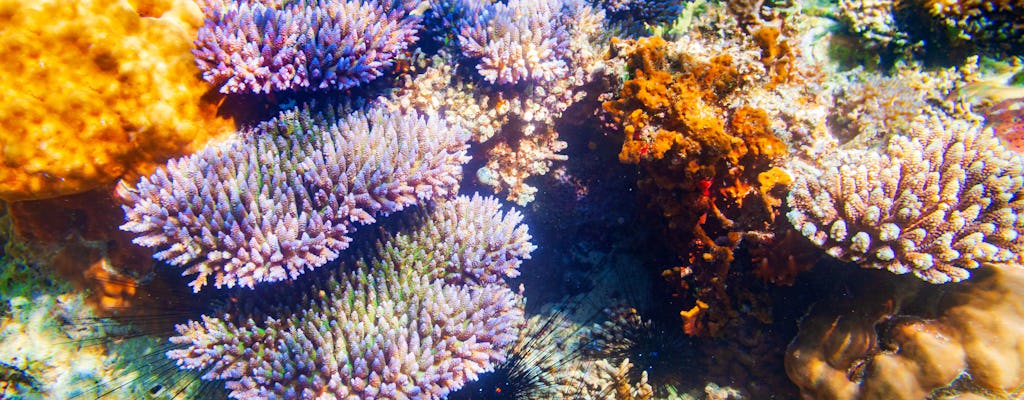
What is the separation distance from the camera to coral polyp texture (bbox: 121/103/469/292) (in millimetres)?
2938

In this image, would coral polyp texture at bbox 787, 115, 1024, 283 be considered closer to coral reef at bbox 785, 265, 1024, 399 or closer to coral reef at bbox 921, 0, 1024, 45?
coral reef at bbox 785, 265, 1024, 399

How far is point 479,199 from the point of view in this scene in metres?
3.93

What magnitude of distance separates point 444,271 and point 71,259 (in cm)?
307

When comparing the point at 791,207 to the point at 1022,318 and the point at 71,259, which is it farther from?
the point at 71,259

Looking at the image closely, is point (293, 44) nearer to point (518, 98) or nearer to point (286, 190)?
point (286, 190)

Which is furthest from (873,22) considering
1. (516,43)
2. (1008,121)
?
(516,43)

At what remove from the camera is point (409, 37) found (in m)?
3.97

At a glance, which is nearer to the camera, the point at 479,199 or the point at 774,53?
the point at 774,53

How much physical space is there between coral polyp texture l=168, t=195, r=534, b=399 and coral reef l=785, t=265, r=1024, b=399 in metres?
2.38

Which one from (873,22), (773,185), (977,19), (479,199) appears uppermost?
(479,199)

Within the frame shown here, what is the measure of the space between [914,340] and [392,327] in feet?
12.1

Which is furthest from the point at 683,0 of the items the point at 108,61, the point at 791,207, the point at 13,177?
the point at 13,177

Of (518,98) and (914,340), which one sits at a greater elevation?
(518,98)

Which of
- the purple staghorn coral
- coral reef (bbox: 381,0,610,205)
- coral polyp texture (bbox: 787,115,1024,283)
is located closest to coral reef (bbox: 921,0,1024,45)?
coral polyp texture (bbox: 787,115,1024,283)
